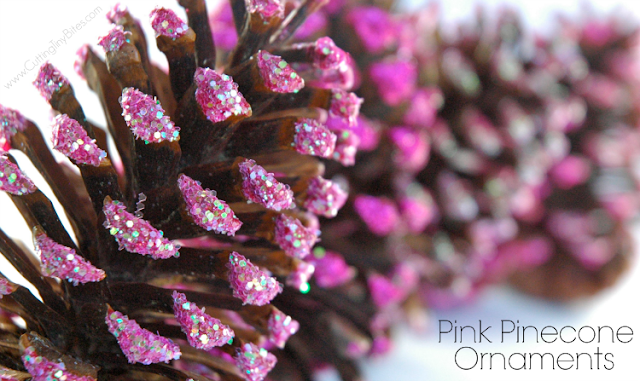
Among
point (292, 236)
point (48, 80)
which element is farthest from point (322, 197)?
point (48, 80)

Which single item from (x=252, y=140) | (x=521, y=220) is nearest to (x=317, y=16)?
(x=252, y=140)

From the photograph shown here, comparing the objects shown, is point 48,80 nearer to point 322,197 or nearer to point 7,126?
point 7,126

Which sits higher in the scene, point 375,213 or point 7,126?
point 7,126

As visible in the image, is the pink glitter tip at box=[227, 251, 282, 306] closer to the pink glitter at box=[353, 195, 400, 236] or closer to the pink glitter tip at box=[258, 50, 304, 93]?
the pink glitter tip at box=[258, 50, 304, 93]

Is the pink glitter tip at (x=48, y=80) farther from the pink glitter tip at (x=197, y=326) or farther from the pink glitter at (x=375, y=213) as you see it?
the pink glitter at (x=375, y=213)

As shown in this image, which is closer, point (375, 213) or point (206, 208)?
point (206, 208)

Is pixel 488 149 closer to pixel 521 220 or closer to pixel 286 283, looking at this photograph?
pixel 521 220
